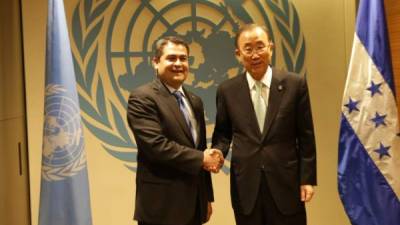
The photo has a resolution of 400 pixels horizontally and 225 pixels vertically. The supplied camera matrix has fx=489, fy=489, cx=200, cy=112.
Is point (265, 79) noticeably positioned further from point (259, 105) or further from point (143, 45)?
point (143, 45)

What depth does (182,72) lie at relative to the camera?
2.59 m

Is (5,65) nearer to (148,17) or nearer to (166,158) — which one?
(148,17)

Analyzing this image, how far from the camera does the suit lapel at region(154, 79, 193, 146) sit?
2516mm

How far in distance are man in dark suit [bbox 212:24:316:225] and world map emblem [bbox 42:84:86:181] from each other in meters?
0.88

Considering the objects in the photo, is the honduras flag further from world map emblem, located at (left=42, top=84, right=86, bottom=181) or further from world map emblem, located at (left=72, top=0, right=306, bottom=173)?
world map emblem, located at (left=42, top=84, right=86, bottom=181)

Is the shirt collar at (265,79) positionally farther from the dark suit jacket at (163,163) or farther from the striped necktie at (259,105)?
the dark suit jacket at (163,163)

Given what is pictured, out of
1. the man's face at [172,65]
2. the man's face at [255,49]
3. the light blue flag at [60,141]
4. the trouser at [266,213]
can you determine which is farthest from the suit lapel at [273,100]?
the light blue flag at [60,141]

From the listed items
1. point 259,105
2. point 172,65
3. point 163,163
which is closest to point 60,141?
point 163,163

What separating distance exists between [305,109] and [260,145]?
300 millimetres

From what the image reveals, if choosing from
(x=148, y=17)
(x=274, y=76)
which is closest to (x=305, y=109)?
(x=274, y=76)

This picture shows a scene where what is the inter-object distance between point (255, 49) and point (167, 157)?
716 mm

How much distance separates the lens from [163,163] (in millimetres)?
2469

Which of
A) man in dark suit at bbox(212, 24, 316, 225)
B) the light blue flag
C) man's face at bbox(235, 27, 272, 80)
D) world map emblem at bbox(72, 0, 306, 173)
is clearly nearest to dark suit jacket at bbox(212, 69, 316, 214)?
man in dark suit at bbox(212, 24, 316, 225)

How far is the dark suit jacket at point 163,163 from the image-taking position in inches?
96.2
